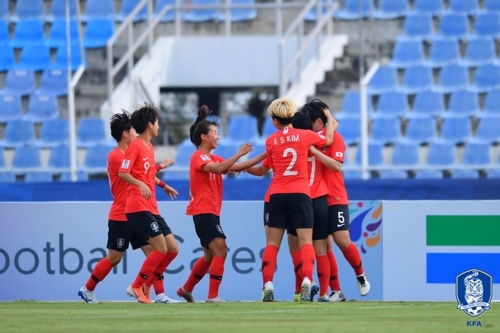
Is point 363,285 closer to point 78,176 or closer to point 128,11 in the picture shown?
point 78,176

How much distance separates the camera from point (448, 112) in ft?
61.5

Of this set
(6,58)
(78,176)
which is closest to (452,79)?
(78,176)

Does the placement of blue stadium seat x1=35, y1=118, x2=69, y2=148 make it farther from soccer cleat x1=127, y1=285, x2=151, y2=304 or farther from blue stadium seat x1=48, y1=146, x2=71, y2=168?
soccer cleat x1=127, y1=285, x2=151, y2=304

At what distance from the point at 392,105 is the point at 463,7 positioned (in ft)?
10.5

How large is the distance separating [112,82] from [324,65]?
12.3 ft

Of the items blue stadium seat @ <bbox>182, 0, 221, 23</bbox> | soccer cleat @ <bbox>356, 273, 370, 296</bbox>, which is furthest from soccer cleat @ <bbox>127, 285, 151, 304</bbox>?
blue stadium seat @ <bbox>182, 0, 221, 23</bbox>

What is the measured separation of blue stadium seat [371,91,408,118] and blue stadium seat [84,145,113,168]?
452 cm

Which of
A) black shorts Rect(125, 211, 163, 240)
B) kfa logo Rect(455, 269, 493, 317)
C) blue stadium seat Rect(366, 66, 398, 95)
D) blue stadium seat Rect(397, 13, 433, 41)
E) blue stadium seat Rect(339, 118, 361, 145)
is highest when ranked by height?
blue stadium seat Rect(397, 13, 433, 41)

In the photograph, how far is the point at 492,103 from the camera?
18.7 m

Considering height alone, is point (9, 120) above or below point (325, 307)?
above

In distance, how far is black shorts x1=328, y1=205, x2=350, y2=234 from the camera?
10602mm

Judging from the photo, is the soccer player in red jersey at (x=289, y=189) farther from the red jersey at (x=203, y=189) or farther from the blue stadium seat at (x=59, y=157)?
the blue stadium seat at (x=59, y=157)

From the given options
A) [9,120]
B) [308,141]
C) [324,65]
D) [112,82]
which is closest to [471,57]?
[324,65]

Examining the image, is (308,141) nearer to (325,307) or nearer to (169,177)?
(325,307)
